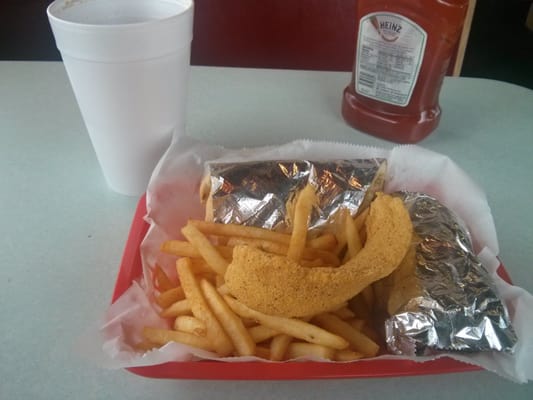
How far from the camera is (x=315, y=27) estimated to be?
4.93 feet

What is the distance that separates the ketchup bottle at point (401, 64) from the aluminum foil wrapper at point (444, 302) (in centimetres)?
38

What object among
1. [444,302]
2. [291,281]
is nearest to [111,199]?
[291,281]

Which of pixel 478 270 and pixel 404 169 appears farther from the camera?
pixel 404 169

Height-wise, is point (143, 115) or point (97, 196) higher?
point (143, 115)

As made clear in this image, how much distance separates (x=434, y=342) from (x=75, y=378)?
1.38 ft

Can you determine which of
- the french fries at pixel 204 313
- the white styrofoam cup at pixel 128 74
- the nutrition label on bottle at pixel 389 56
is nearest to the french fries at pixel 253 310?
the french fries at pixel 204 313

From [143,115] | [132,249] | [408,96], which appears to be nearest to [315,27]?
[408,96]

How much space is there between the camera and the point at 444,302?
21.5 inches

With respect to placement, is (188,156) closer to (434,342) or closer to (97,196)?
(97,196)

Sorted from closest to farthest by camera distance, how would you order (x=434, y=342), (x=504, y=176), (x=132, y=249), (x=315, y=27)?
1. (x=434, y=342)
2. (x=132, y=249)
3. (x=504, y=176)
4. (x=315, y=27)

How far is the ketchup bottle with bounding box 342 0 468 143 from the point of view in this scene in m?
0.83

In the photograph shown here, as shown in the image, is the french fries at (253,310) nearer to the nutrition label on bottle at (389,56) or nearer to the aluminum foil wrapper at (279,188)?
the aluminum foil wrapper at (279,188)

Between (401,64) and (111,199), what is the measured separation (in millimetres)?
603

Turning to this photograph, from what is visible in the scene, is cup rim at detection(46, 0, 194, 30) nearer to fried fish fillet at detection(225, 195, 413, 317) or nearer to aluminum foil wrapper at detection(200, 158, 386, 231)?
aluminum foil wrapper at detection(200, 158, 386, 231)
